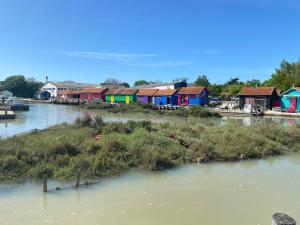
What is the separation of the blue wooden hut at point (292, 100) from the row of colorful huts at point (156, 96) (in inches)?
471

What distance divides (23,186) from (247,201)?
21.5 feet

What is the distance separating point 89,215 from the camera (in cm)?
851

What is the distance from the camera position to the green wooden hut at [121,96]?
198 ft

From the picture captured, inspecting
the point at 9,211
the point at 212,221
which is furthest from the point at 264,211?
the point at 9,211

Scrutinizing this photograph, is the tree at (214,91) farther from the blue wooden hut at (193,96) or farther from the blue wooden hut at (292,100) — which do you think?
the blue wooden hut at (292,100)

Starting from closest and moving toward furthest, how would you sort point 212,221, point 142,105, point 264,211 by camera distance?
point 212,221 → point 264,211 → point 142,105

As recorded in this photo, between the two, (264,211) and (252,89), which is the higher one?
(252,89)

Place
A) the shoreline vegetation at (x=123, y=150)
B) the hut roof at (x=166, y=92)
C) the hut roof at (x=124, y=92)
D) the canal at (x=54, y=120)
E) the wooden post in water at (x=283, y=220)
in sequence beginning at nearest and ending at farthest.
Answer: the wooden post in water at (x=283, y=220), the shoreline vegetation at (x=123, y=150), the canal at (x=54, y=120), the hut roof at (x=166, y=92), the hut roof at (x=124, y=92)

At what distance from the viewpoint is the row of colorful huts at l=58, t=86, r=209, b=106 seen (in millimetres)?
50938

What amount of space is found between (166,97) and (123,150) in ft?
136

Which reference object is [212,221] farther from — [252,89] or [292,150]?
[252,89]

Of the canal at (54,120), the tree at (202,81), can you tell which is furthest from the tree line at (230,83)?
the canal at (54,120)

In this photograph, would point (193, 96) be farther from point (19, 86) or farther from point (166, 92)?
point (19, 86)

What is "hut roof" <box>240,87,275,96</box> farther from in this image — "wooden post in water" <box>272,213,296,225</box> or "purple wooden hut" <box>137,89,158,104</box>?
"wooden post in water" <box>272,213,296,225</box>
